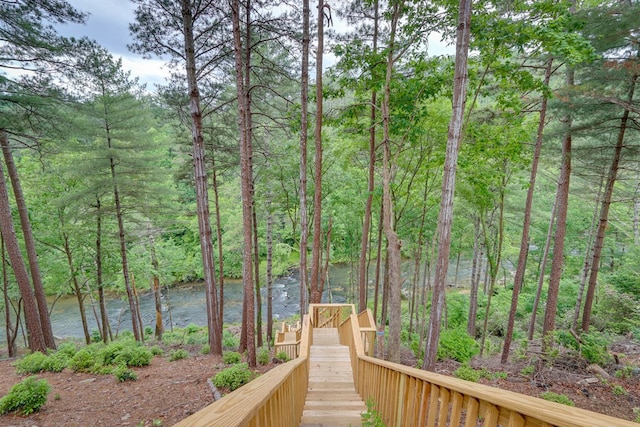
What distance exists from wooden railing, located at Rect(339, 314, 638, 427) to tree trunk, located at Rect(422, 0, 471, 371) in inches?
73.7

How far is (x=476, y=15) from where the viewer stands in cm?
479

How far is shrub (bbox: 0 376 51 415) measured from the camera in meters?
3.91

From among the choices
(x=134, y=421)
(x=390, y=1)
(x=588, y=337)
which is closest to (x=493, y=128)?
(x=390, y=1)

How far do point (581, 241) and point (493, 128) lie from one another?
14.3 m

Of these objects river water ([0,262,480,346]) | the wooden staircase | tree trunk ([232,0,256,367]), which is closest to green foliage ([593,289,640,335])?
river water ([0,262,480,346])

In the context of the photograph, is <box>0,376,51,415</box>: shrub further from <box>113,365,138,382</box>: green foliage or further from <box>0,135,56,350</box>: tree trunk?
<box>0,135,56,350</box>: tree trunk

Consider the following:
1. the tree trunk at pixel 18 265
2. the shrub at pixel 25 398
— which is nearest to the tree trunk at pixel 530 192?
the shrub at pixel 25 398

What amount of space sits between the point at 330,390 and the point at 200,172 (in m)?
5.47

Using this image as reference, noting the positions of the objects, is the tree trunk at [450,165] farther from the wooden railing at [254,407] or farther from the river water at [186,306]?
the river water at [186,306]

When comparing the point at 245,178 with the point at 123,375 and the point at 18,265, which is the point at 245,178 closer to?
the point at 123,375

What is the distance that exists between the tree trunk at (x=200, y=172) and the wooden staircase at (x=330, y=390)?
2794 mm

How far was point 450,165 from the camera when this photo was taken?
4.59 metres

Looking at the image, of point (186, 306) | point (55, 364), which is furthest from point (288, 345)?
point (186, 306)

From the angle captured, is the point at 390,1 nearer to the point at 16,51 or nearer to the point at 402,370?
the point at 402,370
